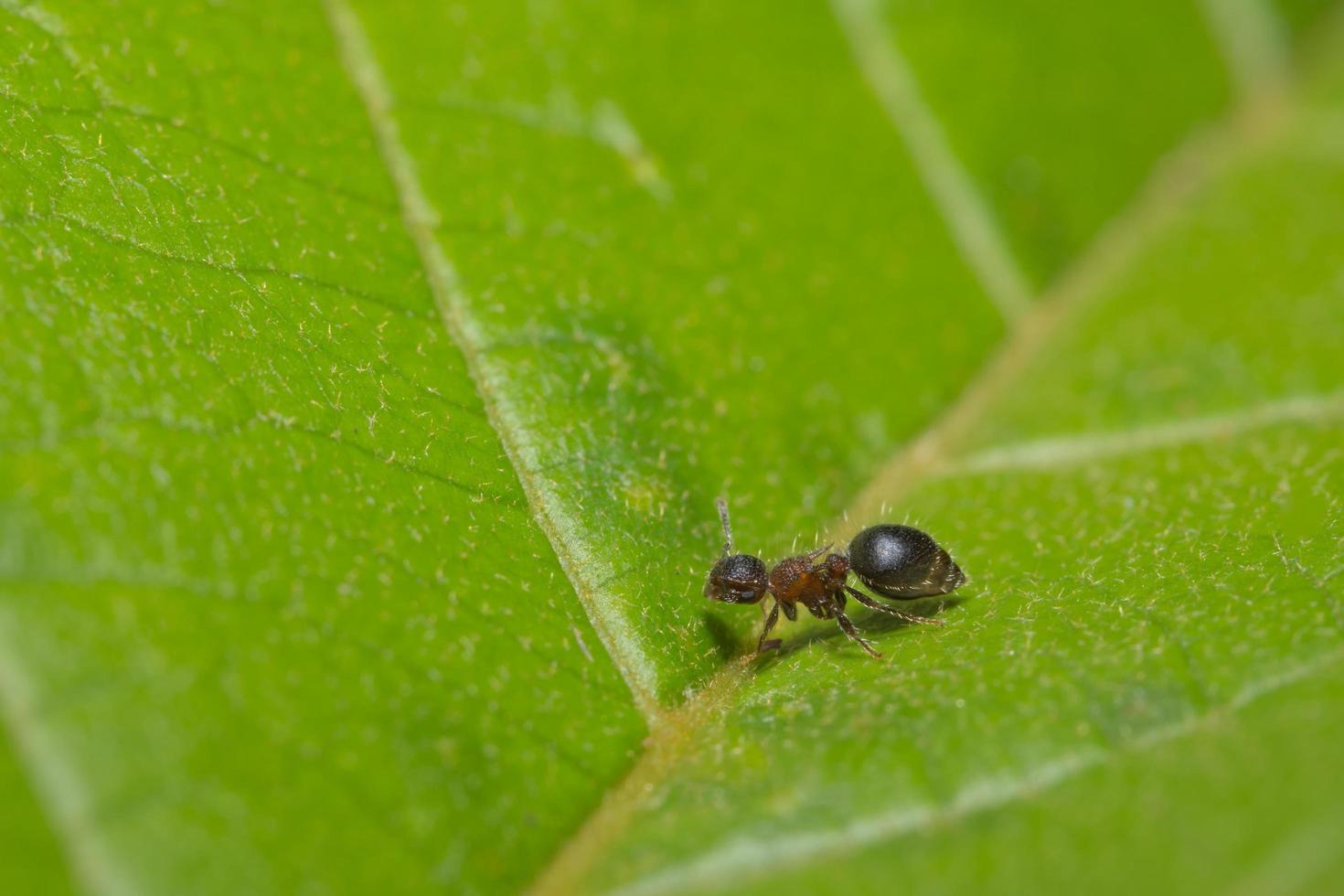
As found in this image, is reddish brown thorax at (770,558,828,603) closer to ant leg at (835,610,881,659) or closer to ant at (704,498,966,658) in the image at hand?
ant at (704,498,966,658)

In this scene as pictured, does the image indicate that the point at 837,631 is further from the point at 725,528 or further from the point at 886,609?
the point at 725,528

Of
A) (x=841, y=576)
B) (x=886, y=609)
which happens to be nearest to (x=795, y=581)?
(x=841, y=576)

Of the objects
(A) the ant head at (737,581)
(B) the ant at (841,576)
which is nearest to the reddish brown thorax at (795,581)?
(B) the ant at (841,576)

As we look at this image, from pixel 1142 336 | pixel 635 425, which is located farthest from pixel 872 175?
pixel 635 425

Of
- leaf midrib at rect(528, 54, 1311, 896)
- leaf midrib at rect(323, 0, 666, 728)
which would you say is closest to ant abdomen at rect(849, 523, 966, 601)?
leaf midrib at rect(528, 54, 1311, 896)

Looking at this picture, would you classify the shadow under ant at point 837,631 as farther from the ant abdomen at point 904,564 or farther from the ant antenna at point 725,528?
the ant antenna at point 725,528

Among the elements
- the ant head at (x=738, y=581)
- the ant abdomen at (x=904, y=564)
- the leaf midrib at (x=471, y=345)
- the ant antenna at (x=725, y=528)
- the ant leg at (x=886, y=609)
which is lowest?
the ant leg at (x=886, y=609)
